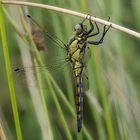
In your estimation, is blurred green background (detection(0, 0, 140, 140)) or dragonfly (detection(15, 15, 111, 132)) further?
blurred green background (detection(0, 0, 140, 140))

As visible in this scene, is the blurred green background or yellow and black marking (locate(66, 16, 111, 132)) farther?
the blurred green background

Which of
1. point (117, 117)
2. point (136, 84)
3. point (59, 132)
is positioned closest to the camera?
point (117, 117)

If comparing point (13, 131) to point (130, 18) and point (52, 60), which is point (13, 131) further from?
point (130, 18)

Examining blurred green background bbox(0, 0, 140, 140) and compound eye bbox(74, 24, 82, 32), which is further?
blurred green background bbox(0, 0, 140, 140)

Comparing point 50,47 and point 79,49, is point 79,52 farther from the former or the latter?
point 50,47

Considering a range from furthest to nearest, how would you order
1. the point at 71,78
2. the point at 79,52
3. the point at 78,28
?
the point at 71,78
the point at 79,52
the point at 78,28

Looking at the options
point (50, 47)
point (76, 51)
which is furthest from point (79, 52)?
point (50, 47)

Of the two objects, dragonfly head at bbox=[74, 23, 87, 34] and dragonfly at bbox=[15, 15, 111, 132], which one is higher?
dragonfly head at bbox=[74, 23, 87, 34]

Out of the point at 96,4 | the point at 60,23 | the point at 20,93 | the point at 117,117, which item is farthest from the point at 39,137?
the point at 96,4

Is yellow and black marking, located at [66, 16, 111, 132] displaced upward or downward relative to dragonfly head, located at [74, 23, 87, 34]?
downward
